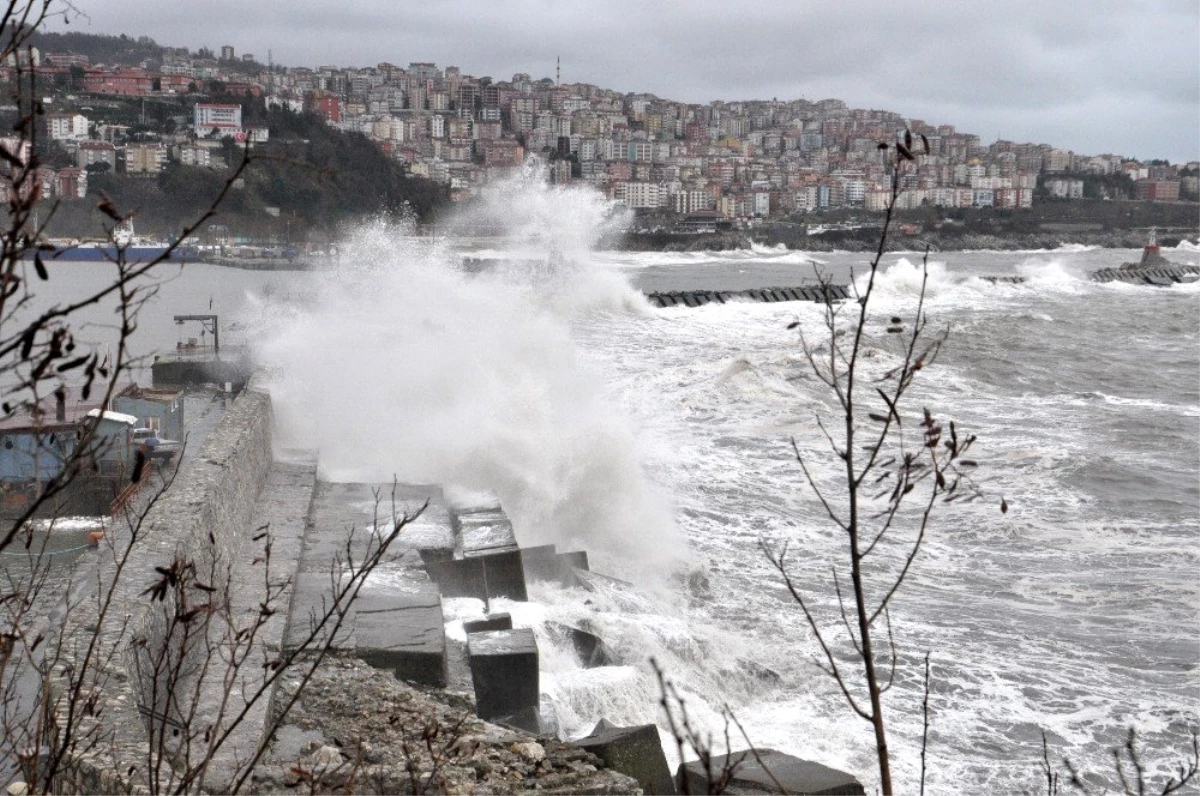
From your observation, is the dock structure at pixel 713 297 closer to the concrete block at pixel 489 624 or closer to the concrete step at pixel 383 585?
the concrete step at pixel 383 585

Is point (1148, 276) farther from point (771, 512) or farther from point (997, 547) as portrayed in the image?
point (997, 547)

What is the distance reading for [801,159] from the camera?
15725 cm

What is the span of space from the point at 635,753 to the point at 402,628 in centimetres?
158

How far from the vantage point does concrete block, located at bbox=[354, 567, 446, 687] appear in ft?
19.9

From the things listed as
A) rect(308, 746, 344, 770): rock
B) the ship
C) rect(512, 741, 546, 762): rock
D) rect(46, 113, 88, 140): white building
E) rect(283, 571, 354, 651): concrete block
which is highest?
rect(46, 113, 88, 140): white building

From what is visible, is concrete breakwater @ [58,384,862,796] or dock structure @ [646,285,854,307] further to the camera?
dock structure @ [646,285,854,307]

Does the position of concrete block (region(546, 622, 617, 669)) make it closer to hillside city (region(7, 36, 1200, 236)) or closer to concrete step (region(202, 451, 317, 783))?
concrete step (region(202, 451, 317, 783))

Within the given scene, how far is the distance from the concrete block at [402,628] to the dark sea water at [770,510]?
2.07 ft

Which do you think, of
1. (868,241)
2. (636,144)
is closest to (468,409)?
(868,241)

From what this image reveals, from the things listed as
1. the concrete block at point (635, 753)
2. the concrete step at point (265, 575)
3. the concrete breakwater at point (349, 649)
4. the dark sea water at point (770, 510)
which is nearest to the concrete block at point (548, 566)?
the concrete breakwater at point (349, 649)

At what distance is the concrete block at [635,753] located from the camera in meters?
5.30

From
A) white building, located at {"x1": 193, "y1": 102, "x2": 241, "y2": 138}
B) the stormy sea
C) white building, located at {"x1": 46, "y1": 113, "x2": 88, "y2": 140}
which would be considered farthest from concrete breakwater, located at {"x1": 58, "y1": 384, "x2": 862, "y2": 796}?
white building, located at {"x1": 193, "y1": 102, "x2": 241, "y2": 138}

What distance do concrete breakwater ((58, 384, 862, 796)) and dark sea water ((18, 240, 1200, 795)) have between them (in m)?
0.46

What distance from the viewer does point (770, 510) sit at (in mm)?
12266
